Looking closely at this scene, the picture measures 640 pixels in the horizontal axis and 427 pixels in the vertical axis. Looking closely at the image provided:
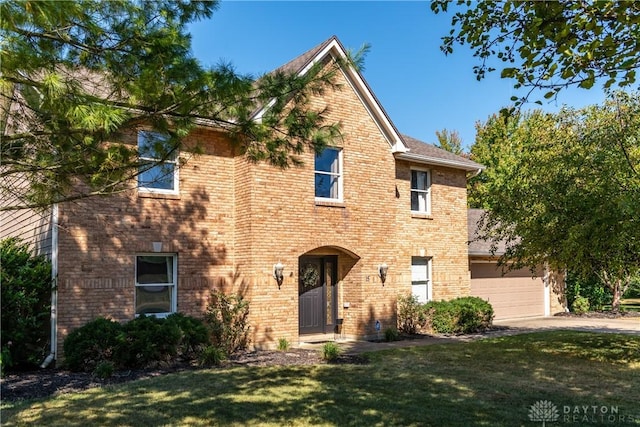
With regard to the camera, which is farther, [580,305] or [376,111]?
[580,305]

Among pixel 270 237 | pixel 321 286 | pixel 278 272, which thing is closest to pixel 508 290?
pixel 321 286

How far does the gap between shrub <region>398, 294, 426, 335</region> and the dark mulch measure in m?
4.56

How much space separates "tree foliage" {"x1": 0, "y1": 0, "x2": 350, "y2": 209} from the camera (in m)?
5.21

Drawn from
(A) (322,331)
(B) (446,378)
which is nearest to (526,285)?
(A) (322,331)

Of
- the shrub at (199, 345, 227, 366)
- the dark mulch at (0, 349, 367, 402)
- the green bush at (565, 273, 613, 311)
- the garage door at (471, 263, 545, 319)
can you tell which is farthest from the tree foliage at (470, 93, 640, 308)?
the green bush at (565, 273, 613, 311)

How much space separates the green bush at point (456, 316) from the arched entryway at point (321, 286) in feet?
10.7

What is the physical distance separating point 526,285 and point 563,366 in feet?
40.2

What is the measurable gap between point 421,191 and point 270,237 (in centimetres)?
676

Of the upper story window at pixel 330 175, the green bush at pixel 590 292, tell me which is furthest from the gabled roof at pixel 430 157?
the green bush at pixel 590 292

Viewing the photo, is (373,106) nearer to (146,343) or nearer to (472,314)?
(472,314)

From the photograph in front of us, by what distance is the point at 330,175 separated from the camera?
15.7 metres

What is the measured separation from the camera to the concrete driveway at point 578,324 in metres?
19.0

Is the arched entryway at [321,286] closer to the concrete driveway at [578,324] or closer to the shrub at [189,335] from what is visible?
the shrub at [189,335]

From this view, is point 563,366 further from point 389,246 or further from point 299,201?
point 299,201
